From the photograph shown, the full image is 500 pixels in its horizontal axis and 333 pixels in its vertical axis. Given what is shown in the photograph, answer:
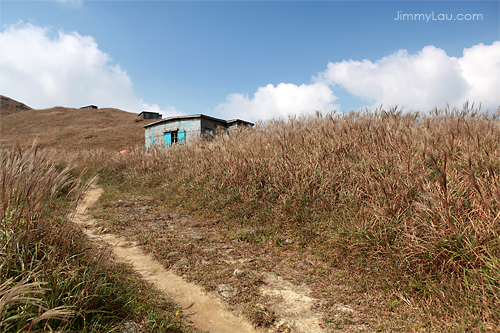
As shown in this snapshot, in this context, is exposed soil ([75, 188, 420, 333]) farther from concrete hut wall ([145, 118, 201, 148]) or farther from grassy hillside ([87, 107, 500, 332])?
concrete hut wall ([145, 118, 201, 148])

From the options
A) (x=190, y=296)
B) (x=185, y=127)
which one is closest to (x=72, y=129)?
(x=185, y=127)

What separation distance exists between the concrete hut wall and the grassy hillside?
8.05 meters

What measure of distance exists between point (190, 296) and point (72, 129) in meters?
48.0

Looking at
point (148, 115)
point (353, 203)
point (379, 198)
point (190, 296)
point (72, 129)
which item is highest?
point (148, 115)

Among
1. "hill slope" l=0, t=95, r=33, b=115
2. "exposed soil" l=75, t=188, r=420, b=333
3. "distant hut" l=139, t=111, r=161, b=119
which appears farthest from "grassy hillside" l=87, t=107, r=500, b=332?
"hill slope" l=0, t=95, r=33, b=115

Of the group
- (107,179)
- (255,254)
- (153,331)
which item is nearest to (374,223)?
(255,254)

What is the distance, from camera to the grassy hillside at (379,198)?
259 centimetres

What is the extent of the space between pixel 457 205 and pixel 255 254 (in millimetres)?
2802

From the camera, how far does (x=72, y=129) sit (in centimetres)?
4138

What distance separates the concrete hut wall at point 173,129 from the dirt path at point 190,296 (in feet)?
39.6

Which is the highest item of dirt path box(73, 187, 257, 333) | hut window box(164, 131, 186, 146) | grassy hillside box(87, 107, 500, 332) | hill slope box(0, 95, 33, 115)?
hill slope box(0, 95, 33, 115)

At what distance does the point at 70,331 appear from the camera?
200cm

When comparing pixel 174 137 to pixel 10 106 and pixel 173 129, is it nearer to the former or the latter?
pixel 173 129

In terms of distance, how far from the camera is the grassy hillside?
259 cm
